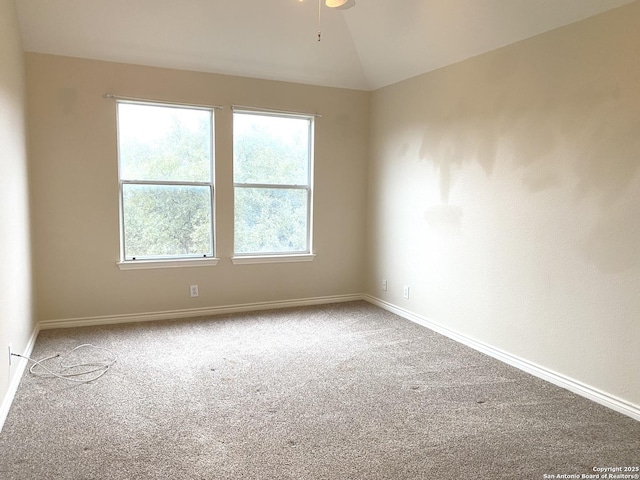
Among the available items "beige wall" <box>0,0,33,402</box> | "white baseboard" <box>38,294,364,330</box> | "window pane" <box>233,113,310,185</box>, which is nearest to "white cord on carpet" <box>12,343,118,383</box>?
"beige wall" <box>0,0,33,402</box>

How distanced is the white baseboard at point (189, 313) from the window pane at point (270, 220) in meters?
0.57

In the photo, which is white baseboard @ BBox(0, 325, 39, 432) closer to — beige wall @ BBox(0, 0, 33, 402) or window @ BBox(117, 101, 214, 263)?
beige wall @ BBox(0, 0, 33, 402)

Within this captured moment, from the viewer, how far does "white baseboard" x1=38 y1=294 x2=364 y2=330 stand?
12.9 ft

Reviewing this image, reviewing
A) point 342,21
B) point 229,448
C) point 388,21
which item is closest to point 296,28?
point 342,21

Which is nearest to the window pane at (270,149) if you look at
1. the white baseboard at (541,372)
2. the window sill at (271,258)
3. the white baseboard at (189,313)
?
the window sill at (271,258)

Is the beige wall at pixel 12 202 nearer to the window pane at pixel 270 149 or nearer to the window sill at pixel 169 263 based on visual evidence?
the window sill at pixel 169 263

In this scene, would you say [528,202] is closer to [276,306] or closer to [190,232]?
[276,306]

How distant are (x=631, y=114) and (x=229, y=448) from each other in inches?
111

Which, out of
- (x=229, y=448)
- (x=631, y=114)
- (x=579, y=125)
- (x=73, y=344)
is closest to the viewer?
(x=229, y=448)

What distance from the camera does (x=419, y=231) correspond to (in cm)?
417

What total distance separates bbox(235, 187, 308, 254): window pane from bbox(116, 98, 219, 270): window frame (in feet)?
0.84

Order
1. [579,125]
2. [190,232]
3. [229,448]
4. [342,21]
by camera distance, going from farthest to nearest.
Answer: [190,232] < [342,21] < [579,125] < [229,448]

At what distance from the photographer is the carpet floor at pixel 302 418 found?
1.97m

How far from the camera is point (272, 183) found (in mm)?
4578
